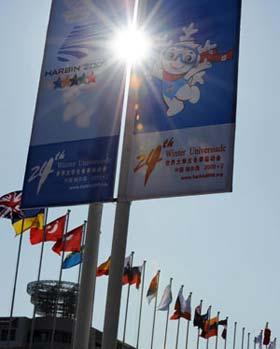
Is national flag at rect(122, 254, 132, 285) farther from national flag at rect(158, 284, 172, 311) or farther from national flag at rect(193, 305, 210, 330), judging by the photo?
national flag at rect(193, 305, 210, 330)

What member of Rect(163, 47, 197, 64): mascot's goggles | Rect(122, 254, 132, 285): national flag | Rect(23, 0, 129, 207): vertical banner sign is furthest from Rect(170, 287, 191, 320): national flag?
Rect(163, 47, 197, 64): mascot's goggles

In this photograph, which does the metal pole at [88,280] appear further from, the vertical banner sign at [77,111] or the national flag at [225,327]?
the national flag at [225,327]

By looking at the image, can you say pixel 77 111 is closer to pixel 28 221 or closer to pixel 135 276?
pixel 28 221

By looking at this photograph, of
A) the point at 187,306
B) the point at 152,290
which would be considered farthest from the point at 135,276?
the point at 187,306

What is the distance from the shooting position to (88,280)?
1277cm

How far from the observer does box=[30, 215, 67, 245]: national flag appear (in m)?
35.3

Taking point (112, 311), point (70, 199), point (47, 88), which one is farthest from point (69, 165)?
point (112, 311)

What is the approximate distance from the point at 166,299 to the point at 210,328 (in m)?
8.32

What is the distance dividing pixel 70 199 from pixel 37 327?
232 feet

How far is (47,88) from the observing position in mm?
13305

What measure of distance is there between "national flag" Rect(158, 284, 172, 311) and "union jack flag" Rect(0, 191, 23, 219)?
18.3 metres

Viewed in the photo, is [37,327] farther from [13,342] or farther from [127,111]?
[127,111]

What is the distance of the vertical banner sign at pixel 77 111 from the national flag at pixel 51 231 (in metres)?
22.3

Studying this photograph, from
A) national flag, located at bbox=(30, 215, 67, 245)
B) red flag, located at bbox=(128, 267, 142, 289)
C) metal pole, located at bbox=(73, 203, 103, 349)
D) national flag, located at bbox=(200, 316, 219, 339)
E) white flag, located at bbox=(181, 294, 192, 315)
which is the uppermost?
national flag, located at bbox=(30, 215, 67, 245)
